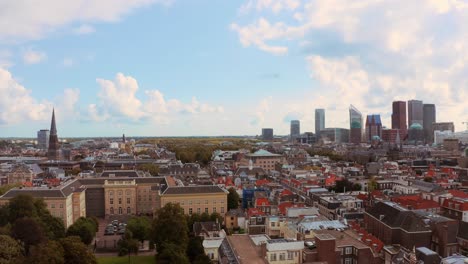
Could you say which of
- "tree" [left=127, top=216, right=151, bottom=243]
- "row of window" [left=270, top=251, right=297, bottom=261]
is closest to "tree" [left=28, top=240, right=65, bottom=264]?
"row of window" [left=270, top=251, right=297, bottom=261]

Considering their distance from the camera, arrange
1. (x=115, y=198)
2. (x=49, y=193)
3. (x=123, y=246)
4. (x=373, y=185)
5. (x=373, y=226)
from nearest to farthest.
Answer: (x=123, y=246) → (x=373, y=226) → (x=49, y=193) → (x=115, y=198) → (x=373, y=185)

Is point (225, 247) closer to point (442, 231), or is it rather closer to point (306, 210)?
point (306, 210)

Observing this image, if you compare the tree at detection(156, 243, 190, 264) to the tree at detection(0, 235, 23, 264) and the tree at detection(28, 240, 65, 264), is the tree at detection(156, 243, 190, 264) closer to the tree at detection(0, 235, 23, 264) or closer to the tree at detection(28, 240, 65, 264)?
the tree at detection(28, 240, 65, 264)

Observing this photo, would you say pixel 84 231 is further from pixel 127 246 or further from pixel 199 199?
pixel 199 199

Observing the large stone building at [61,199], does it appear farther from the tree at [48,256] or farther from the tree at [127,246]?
the tree at [48,256]

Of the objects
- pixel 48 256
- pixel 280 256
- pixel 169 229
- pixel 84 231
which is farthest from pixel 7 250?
pixel 280 256

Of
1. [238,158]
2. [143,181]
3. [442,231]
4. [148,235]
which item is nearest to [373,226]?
[442,231]
